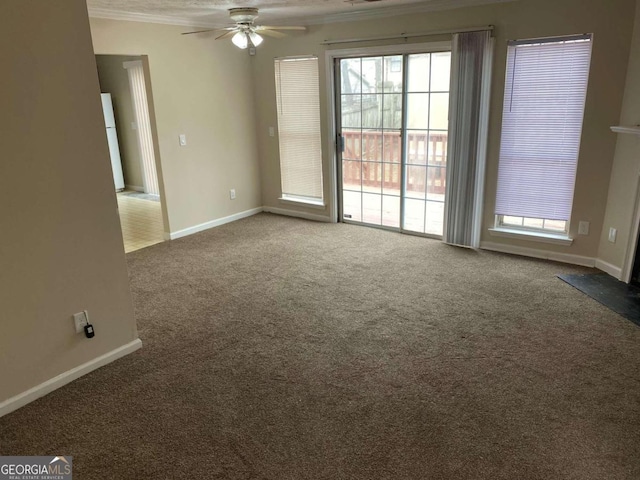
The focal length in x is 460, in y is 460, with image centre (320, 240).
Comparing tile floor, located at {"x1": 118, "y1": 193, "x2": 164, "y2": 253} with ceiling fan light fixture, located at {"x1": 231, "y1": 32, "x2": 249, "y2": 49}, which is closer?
ceiling fan light fixture, located at {"x1": 231, "y1": 32, "x2": 249, "y2": 49}

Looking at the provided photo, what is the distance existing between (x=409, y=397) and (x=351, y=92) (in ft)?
13.3

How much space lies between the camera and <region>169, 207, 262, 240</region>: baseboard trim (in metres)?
5.75

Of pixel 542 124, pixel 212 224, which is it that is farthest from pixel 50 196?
pixel 542 124

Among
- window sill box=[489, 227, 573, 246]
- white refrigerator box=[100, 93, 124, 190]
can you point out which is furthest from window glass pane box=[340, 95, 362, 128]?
white refrigerator box=[100, 93, 124, 190]

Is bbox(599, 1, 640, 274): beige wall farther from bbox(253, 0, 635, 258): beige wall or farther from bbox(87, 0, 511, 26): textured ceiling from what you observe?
bbox(87, 0, 511, 26): textured ceiling

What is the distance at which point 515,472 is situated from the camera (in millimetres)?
2100

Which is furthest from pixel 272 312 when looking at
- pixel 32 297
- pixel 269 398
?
pixel 32 297

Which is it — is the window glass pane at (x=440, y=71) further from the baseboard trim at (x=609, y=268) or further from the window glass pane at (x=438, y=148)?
the baseboard trim at (x=609, y=268)

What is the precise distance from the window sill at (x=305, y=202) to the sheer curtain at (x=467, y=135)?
5.87ft

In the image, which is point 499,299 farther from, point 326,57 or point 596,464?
point 326,57

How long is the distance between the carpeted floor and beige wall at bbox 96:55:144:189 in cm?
468

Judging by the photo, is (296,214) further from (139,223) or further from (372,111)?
(139,223)

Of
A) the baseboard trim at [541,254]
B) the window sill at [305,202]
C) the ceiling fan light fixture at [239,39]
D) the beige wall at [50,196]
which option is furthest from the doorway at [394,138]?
the beige wall at [50,196]

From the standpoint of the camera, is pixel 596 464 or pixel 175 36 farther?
pixel 175 36
